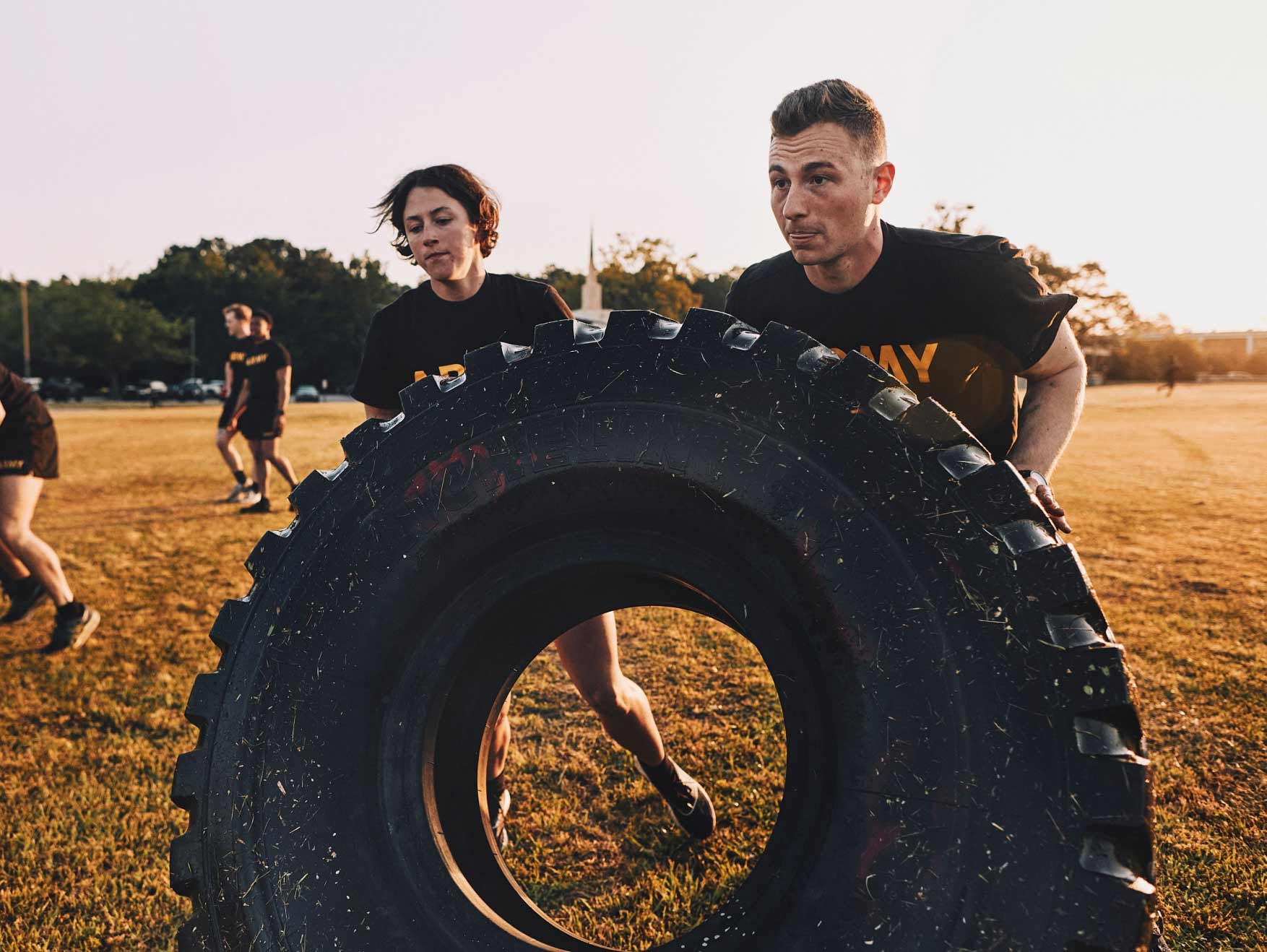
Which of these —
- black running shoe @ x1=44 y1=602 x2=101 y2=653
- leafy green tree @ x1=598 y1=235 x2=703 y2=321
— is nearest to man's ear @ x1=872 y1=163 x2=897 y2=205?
black running shoe @ x1=44 y1=602 x2=101 y2=653

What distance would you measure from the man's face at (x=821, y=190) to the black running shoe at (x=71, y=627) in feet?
16.6

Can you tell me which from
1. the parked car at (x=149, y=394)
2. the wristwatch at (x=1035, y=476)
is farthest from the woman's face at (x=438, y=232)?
the parked car at (x=149, y=394)

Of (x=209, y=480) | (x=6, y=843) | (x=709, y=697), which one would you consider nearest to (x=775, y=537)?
(x=709, y=697)

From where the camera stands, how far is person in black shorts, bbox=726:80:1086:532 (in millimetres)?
2250

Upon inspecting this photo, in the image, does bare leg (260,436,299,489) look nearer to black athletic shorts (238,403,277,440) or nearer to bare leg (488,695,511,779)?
black athletic shorts (238,403,277,440)

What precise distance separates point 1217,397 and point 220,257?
265 ft

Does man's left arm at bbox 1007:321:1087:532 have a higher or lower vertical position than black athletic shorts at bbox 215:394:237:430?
higher

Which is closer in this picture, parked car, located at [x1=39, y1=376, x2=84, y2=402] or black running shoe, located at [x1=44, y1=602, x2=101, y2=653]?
black running shoe, located at [x1=44, y1=602, x2=101, y2=653]

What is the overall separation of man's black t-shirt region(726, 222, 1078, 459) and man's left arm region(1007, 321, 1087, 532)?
6 cm

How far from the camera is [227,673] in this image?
153 centimetres

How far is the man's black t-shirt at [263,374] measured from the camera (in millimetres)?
9781

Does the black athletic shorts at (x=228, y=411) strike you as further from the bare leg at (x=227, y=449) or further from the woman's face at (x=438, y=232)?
the woman's face at (x=438, y=232)

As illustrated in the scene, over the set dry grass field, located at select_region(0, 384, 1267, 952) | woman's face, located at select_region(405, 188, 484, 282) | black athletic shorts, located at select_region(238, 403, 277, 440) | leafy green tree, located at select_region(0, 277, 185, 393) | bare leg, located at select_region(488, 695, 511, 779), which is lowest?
dry grass field, located at select_region(0, 384, 1267, 952)

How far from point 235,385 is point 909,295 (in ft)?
33.5
